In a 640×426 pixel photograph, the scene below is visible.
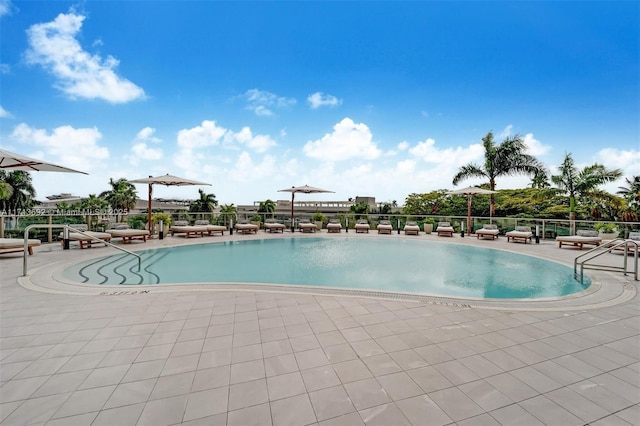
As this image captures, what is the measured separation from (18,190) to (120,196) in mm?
10508

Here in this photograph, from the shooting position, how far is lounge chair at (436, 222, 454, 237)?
14.3 meters

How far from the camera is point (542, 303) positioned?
4547 mm

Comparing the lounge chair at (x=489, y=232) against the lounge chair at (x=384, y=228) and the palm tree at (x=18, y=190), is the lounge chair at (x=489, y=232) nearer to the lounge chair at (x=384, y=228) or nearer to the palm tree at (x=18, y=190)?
the lounge chair at (x=384, y=228)

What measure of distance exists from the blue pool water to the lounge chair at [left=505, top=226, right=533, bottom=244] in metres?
2.22

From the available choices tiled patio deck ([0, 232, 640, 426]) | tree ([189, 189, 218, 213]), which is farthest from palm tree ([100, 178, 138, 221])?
tiled patio deck ([0, 232, 640, 426])

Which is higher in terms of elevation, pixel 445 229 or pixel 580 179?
pixel 580 179

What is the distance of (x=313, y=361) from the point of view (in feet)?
8.82

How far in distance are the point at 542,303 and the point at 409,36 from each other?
1238 cm

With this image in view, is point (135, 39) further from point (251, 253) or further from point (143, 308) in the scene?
point (143, 308)

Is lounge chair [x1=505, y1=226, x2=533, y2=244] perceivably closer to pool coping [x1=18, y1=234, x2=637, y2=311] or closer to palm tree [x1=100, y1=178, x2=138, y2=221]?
pool coping [x1=18, y1=234, x2=637, y2=311]

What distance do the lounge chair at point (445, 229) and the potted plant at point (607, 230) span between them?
5.49 m

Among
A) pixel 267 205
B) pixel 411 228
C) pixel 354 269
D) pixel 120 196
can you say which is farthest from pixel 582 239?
pixel 120 196

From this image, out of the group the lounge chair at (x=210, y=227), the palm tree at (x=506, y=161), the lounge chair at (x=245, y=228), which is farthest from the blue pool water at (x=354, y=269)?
the palm tree at (x=506, y=161)

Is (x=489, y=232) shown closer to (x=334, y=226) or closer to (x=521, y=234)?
Result: (x=521, y=234)
